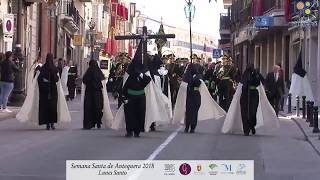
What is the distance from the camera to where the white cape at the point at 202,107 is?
19.0 meters

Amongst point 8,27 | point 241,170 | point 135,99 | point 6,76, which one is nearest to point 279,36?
point 8,27

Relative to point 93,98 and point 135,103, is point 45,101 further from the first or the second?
point 135,103

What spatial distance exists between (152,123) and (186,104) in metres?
0.99

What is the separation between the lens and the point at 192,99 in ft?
59.8

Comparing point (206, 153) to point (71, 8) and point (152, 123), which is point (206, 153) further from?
point (71, 8)

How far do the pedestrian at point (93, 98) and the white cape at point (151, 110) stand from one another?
1.14 metres

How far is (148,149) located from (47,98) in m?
5.22

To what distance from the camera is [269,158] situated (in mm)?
13180

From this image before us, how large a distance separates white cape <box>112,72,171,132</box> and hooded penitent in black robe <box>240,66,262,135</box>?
1.84 metres

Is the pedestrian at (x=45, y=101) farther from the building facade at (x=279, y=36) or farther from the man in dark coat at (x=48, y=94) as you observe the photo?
the building facade at (x=279, y=36)

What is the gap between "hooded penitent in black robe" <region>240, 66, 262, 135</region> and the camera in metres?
17.6

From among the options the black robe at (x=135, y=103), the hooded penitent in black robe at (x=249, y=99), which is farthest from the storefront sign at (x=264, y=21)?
the black robe at (x=135, y=103)

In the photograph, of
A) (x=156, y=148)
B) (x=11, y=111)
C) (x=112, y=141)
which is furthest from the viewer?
(x=11, y=111)

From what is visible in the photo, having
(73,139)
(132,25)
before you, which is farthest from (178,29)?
(73,139)
